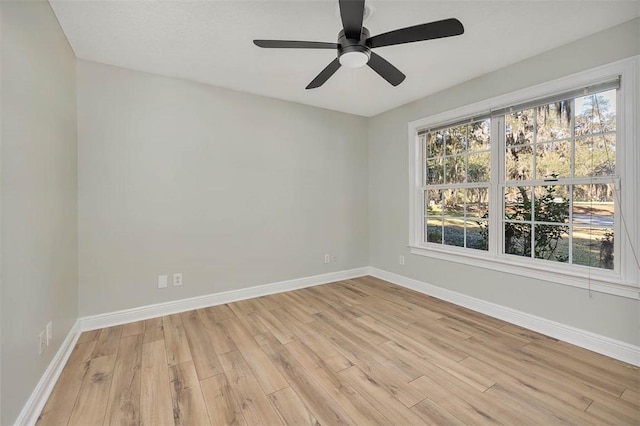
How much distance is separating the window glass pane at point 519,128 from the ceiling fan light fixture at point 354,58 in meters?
1.85

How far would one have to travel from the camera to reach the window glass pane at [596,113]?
2.16 meters

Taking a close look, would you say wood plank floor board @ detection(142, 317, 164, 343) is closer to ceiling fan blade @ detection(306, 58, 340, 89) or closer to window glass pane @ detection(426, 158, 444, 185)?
ceiling fan blade @ detection(306, 58, 340, 89)

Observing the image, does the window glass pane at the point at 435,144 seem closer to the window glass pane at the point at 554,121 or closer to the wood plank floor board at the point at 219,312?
the window glass pane at the point at 554,121

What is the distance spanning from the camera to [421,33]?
1.63 metres

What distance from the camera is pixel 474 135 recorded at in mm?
3092

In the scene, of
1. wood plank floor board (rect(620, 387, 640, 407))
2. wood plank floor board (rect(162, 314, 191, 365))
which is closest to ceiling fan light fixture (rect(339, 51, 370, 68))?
wood plank floor board (rect(162, 314, 191, 365))

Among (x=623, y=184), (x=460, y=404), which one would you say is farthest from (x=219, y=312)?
(x=623, y=184)

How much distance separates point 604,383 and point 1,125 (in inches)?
148

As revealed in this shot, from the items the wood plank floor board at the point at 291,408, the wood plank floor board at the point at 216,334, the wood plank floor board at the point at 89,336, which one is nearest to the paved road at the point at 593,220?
the wood plank floor board at the point at 291,408

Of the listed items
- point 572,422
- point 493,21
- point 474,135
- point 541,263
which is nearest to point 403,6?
point 493,21

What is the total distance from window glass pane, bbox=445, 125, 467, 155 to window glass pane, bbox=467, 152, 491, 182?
0.18 meters

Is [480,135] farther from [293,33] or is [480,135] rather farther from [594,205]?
[293,33]

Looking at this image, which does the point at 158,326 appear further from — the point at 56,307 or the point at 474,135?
the point at 474,135

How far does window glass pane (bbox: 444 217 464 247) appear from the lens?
3264 millimetres
